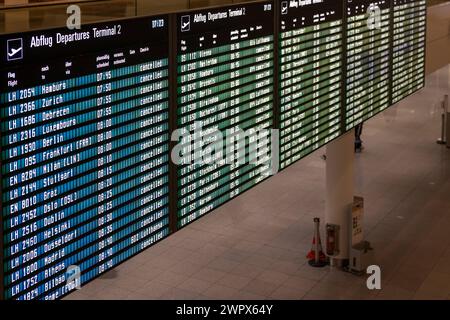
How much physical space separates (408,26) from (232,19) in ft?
15.9

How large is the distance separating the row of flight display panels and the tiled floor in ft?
18.0

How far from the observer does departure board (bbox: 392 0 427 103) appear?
32.7 feet

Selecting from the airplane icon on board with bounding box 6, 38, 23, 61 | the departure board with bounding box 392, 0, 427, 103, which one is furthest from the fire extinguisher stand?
the airplane icon on board with bounding box 6, 38, 23, 61

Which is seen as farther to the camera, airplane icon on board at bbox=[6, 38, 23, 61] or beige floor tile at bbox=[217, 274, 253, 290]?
beige floor tile at bbox=[217, 274, 253, 290]

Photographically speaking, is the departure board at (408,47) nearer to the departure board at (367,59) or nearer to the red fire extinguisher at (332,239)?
the departure board at (367,59)

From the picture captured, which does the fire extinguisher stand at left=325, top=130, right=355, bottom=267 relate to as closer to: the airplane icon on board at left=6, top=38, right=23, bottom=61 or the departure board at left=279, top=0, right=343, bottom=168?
the departure board at left=279, top=0, right=343, bottom=168

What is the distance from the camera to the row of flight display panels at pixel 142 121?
176 inches

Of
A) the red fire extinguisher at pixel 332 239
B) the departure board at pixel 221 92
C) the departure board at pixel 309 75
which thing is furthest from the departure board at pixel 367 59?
the red fire extinguisher at pixel 332 239

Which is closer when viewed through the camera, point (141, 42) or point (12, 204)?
point (12, 204)

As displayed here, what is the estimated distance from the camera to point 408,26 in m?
10.3

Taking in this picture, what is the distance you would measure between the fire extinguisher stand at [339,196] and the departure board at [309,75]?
196 inches

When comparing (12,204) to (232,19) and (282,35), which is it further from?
(282,35)

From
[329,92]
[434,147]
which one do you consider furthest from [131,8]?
[434,147]

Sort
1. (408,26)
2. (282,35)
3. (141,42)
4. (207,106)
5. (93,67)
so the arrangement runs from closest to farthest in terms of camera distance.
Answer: (93,67) < (141,42) < (207,106) < (282,35) < (408,26)
